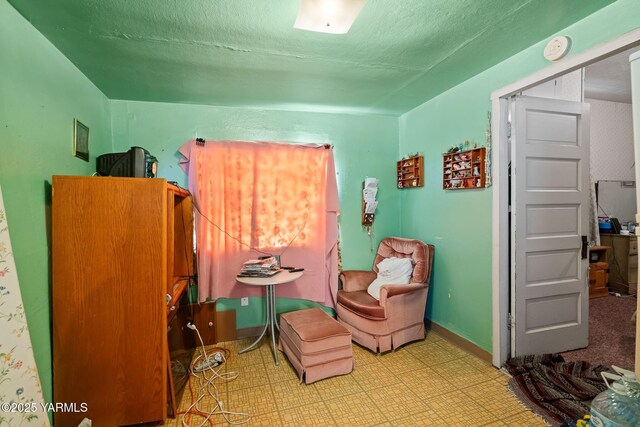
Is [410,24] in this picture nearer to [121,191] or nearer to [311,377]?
[121,191]

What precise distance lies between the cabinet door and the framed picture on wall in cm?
55

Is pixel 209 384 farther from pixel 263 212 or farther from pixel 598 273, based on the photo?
pixel 598 273

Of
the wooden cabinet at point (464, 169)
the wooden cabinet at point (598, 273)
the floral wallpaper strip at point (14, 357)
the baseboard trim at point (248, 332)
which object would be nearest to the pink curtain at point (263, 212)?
the baseboard trim at point (248, 332)

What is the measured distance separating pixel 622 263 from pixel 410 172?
351 centimetres

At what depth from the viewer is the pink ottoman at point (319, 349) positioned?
7.29 ft

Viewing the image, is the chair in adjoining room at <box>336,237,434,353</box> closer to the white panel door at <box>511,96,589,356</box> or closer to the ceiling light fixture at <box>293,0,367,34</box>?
the white panel door at <box>511,96,589,356</box>

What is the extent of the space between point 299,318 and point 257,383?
1.93 feet

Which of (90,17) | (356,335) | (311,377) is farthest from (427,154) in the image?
(90,17)

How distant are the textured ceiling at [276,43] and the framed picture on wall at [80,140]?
0.44m

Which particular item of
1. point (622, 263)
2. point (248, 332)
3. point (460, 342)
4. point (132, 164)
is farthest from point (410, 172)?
point (622, 263)

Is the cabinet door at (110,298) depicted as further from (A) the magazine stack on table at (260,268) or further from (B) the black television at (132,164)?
(A) the magazine stack on table at (260,268)

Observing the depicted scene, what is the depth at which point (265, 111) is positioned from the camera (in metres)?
3.15

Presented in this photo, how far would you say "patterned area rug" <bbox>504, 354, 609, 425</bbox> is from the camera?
1.84 meters

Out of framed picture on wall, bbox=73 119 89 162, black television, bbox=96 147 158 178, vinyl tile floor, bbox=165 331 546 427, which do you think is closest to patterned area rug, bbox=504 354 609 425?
vinyl tile floor, bbox=165 331 546 427
